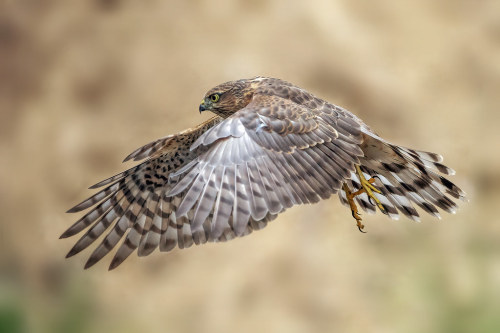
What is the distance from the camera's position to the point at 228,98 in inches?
211

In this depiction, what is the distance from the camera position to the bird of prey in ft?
15.1

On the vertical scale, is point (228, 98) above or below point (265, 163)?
above

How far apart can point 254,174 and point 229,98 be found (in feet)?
2.68

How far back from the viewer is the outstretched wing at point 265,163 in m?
4.52

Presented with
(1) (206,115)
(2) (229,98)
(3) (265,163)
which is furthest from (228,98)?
(1) (206,115)

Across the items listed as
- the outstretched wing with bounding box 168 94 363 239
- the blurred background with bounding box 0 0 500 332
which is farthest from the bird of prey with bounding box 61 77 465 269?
the blurred background with bounding box 0 0 500 332

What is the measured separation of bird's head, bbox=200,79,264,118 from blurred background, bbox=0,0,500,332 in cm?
356

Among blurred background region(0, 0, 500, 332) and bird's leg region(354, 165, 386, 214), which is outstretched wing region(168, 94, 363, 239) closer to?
bird's leg region(354, 165, 386, 214)

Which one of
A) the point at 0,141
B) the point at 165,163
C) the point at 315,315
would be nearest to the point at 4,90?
the point at 0,141

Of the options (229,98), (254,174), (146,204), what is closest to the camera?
(254,174)

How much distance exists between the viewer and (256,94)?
520cm

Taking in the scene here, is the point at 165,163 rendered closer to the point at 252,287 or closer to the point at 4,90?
the point at 252,287

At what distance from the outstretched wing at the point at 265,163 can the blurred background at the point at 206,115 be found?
4.03 meters

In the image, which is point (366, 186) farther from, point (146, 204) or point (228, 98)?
point (146, 204)
